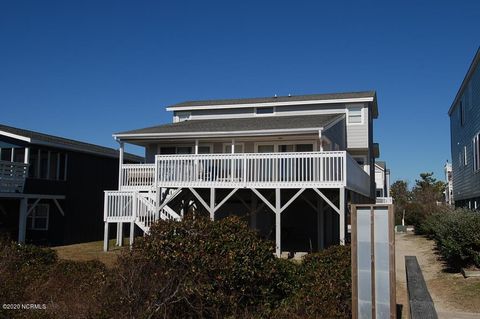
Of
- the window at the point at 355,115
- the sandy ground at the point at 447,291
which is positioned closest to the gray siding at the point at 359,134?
the window at the point at 355,115

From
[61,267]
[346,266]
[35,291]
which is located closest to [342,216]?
[346,266]

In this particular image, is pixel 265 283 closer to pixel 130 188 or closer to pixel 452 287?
pixel 452 287

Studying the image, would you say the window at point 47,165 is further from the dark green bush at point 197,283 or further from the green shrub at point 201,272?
the green shrub at point 201,272

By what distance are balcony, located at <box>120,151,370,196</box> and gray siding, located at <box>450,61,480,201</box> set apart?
717 cm

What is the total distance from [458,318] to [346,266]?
3.04m

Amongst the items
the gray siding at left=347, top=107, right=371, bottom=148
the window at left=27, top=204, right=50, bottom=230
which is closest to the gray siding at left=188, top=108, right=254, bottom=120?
the gray siding at left=347, top=107, right=371, bottom=148

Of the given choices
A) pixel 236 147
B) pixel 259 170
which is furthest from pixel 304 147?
pixel 259 170

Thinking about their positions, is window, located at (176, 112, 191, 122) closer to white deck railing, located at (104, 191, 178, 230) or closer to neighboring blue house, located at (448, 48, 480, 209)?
white deck railing, located at (104, 191, 178, 230)

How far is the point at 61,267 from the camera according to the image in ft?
32.3

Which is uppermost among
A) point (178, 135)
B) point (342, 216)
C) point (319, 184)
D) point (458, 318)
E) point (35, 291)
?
point (178, 135)

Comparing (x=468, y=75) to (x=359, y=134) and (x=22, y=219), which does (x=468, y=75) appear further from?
(x=22, y=219)

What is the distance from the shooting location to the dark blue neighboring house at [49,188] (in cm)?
2114

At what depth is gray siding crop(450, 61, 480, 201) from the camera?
71.7 feet

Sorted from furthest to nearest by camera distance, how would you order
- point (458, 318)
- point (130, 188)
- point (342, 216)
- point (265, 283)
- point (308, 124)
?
point (130, 188)
point (308, 124)
point (342, 216)
point (458, 318)
point (265, 283)
